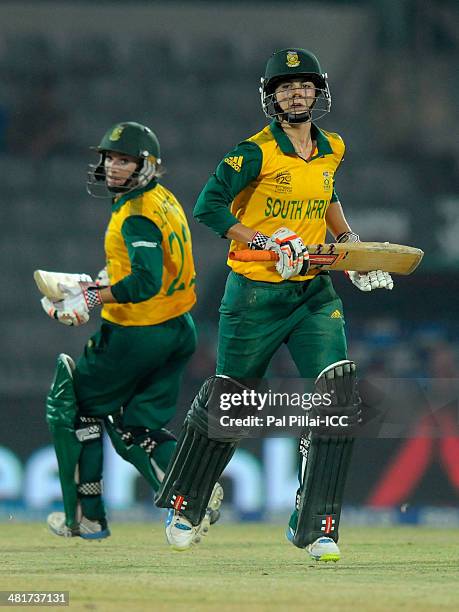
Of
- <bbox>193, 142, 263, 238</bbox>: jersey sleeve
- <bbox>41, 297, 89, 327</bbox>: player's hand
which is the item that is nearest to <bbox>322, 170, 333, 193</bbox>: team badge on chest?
<bbox>193, 142, 263, 238</bbox>: jersey sleeve

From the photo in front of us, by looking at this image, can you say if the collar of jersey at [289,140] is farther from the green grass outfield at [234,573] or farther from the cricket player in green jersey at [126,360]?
the green grass outfield at [234,573]

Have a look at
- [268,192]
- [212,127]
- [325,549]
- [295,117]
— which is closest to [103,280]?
[268,192]

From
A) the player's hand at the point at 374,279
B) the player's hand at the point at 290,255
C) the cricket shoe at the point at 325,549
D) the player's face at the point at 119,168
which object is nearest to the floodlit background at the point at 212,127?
the player's face at the point at 119,168

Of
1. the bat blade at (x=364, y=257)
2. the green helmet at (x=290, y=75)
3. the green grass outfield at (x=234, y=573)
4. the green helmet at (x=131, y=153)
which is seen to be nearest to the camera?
the green grass outfield at (x=234, y=573)

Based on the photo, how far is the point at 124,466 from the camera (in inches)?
316

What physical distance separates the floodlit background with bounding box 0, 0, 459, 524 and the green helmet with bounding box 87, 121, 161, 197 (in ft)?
8.80

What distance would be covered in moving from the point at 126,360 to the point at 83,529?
0.79m

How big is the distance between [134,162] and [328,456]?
1.67 metres

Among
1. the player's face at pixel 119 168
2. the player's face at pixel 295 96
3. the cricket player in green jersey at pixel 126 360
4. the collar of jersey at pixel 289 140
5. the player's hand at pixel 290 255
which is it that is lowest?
the cricket player in green jersey at pixel 126 360

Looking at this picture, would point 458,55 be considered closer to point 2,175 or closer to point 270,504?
point 2,175

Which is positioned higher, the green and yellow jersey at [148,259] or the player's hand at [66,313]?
the green and yellow jersey at [148,259]

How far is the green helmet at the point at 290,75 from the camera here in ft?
16.8

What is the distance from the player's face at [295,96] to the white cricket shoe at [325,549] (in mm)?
1538

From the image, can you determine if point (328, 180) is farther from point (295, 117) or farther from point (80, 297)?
point (80, 297)
